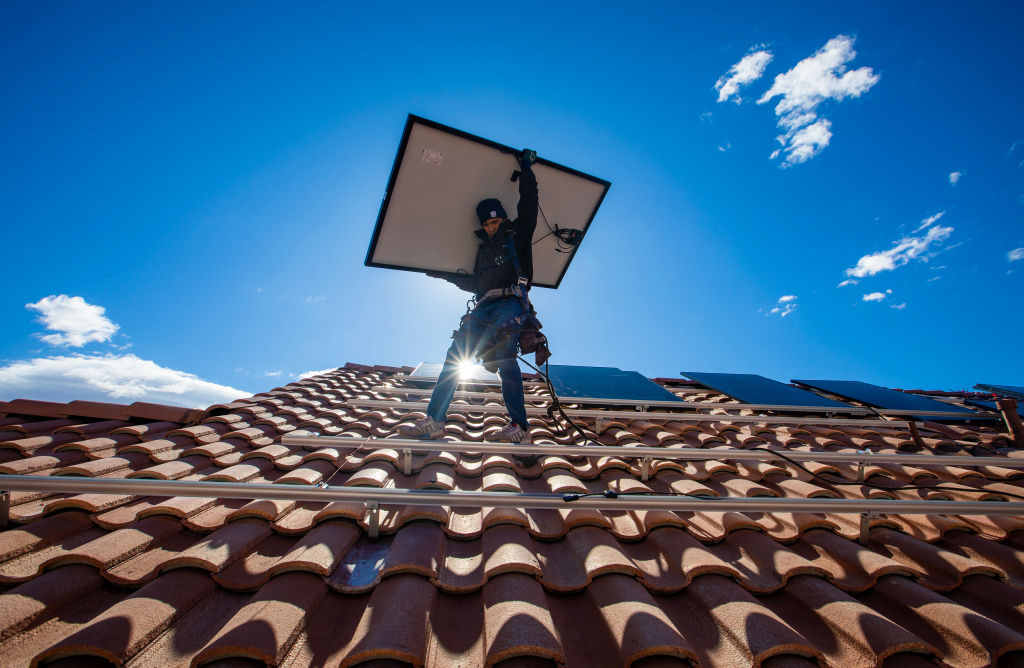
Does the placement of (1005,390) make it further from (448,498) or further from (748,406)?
(448,498)

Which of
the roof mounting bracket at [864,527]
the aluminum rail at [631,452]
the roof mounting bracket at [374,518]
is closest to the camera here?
the roof mounting bracket at [374,518]

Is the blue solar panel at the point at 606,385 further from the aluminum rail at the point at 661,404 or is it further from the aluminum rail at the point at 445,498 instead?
the aluminum rail at the point at 445,498

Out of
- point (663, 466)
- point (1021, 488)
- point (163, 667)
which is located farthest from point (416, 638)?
point (1021, 488)

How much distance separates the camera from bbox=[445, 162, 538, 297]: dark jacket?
305cm

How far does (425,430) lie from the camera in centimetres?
300

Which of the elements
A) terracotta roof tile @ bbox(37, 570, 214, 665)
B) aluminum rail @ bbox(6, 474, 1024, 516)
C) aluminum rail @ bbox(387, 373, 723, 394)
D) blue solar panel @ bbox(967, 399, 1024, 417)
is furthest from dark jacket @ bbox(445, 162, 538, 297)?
blue solar panel @ bbox(967, 399, 1024, 417)

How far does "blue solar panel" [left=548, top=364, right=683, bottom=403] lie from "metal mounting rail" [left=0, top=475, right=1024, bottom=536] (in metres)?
2.30

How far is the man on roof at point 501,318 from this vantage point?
120 inches

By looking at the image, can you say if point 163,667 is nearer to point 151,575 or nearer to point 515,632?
point 151,575

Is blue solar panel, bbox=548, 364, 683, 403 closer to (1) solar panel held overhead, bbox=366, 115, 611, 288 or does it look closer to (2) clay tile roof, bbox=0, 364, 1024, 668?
(1) solar panel held overhead, bbox=366, 115, 611, 288

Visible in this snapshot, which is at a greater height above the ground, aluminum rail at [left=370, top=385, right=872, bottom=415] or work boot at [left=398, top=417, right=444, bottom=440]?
aluminum rail at [left=370, top=385, right=872, bottom=415]

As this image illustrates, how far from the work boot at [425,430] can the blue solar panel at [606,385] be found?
1.53m

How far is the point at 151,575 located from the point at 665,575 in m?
1.86

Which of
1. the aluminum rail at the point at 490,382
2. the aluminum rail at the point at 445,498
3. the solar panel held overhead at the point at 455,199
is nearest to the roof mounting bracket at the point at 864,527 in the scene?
the aluminum rail at the point at 445,498
